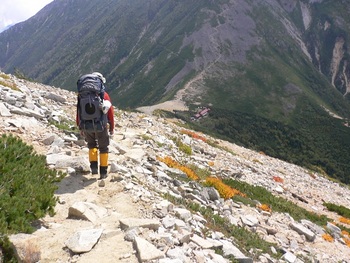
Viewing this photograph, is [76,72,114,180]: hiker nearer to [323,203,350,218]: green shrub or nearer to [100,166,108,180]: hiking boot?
[100,166,108,180]: hiking boot

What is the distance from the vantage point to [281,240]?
11180 mm

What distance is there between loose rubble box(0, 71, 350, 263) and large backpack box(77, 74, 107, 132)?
154cm

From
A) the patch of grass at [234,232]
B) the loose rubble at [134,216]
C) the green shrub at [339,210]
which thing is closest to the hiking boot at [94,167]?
the loose rubble at [134,216]

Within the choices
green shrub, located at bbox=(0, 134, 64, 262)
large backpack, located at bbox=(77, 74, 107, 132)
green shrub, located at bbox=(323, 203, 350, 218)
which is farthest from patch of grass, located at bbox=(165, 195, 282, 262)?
green shrub, located at bbox=(323, 203, 350, 218)

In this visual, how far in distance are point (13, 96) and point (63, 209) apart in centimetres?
966

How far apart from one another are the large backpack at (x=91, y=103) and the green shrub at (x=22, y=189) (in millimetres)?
1670

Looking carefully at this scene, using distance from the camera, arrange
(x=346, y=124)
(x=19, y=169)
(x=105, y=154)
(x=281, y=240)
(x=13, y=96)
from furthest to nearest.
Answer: (x=346, y=124) → (x=13, y=96) → (x=281, y=240) → (x=105, y=154) → (x=19, y=169)

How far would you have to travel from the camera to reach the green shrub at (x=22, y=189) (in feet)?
20.7

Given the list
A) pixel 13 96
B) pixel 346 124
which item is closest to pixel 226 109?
pixel 346 124

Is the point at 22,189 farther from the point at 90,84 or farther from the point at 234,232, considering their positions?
the point at 234,232

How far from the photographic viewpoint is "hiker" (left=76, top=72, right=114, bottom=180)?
9320mm

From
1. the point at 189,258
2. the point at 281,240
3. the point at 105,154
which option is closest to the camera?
the point at 189,258

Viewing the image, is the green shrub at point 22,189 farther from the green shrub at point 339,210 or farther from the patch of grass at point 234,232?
the green shrub at point 339,210

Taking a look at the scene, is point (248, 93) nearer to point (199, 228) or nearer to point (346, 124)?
point (346, 124)
